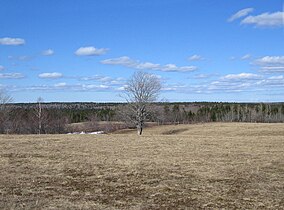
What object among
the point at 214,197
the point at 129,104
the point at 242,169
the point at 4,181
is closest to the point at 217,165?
the point at 242,169

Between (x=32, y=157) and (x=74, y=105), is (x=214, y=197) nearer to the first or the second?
(x=32, y=157)

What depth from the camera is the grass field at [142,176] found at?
10000 millimetres

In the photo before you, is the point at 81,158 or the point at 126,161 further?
the point at 81,158

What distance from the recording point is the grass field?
394 inches

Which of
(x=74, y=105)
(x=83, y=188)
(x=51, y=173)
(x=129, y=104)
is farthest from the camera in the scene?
(x=74, y=105)

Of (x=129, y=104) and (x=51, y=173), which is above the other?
(x=129, y=104)

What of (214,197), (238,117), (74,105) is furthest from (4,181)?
(74,105)

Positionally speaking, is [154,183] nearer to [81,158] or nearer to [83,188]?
[83,188]

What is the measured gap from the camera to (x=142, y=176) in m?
13.4

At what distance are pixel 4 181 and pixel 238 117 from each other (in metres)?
128

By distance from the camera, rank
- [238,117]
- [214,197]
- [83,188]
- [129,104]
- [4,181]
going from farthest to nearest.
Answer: [238,117]
[129,104]
[4,181]
[83,188]
[214,197]

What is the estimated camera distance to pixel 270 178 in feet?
42.5

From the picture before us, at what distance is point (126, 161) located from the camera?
1645cm

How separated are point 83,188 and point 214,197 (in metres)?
4.02
